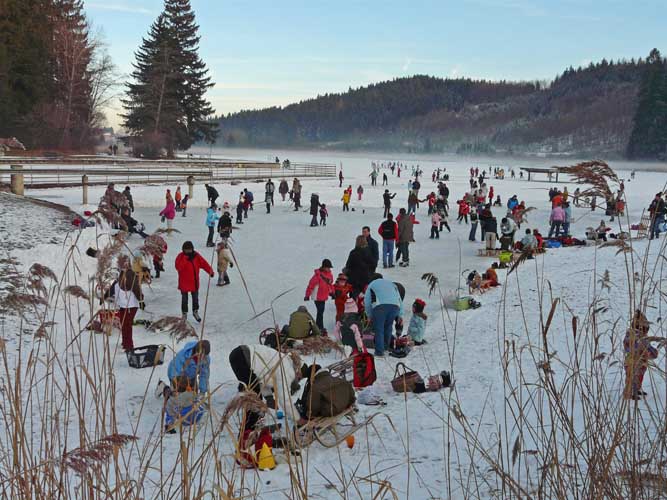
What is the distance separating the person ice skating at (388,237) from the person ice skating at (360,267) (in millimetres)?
4684

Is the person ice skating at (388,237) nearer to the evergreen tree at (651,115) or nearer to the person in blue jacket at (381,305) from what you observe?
the person in blue jacket at (381,305)

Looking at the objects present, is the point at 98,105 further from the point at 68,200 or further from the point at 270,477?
the point at 270,477

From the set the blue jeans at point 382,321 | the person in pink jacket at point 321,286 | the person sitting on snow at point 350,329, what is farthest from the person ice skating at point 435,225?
the blue jeans at point 382,321

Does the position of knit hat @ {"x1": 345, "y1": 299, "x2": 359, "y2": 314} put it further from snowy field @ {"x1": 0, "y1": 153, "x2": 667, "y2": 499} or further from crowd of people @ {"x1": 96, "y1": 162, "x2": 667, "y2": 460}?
snowy field @ {"x1": 0, "y1": 153, "x2": 667, "y2": 499}

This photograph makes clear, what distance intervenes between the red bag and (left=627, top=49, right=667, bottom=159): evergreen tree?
82934mm

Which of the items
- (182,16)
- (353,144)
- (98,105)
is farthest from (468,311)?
(353,144)

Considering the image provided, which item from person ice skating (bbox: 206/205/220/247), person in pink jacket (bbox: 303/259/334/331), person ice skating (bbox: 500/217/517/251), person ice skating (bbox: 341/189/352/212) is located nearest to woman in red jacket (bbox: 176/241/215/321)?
person in pink jacket (bbox: 303/259/334/331)

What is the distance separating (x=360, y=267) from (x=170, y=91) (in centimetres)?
5333

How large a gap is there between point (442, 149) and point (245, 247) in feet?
471

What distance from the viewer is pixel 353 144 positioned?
186 metres

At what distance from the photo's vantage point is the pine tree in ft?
191

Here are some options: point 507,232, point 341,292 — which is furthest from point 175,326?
point 507,232

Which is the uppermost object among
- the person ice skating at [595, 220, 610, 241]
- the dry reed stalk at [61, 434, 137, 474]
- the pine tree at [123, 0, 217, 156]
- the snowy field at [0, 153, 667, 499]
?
the pine tree at [123, 0, 217, 156]

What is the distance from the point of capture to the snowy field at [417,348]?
3452 mm
